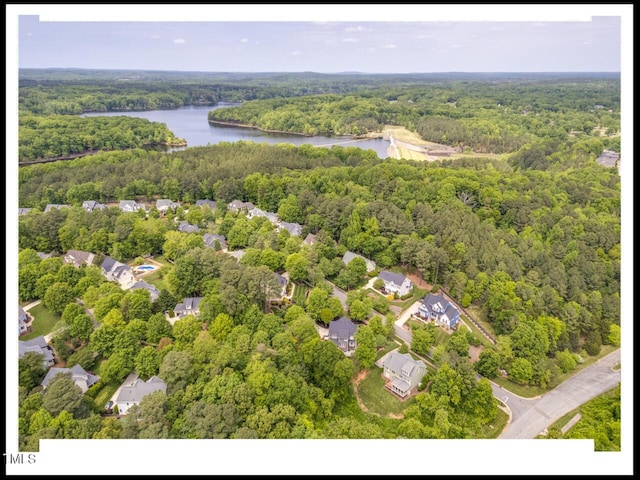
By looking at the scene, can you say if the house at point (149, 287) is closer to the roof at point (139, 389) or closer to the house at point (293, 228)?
the roof at point (139, 389)

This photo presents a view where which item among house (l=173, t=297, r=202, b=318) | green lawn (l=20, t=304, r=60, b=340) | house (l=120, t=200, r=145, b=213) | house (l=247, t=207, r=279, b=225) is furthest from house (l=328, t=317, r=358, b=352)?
house (l=120, t=200, r=145, b=213)

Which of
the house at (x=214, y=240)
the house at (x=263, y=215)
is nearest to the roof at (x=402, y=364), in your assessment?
the house at (x=214, y=240)

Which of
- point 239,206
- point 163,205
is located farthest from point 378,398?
point 163,205

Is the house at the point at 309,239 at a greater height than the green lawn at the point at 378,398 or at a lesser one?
greater

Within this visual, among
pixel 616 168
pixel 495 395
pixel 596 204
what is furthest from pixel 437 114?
pixel 495 395

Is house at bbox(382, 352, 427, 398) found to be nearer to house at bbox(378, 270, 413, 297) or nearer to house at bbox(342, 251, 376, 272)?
house at bbox(378, 270, 413, 297)
